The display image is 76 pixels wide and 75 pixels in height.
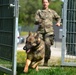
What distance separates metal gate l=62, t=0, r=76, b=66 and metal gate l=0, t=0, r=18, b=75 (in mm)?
2119

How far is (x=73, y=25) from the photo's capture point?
34.0 feet

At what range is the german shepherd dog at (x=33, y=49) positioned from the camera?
8.64 m

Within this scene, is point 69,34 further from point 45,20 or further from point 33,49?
point 33,49

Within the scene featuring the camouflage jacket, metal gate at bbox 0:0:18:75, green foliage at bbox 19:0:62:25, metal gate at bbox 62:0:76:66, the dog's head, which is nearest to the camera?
metal gate at bbox 0:0:18:75

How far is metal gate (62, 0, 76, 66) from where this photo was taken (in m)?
10.3

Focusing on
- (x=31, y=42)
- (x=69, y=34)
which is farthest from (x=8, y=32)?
(x=69, y=34)

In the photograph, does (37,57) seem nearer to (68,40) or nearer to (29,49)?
(29,49)

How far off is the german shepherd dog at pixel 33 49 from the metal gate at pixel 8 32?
16.0 inches

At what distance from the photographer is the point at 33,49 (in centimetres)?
888

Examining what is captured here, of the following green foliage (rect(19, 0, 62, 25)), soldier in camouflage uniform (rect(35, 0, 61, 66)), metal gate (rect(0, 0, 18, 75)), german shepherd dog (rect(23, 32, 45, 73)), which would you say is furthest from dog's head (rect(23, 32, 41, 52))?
green foliage (rect(19, 0, 62, 25))

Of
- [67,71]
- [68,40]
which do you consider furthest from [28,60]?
[68,40]

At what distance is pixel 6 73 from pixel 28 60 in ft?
2.10

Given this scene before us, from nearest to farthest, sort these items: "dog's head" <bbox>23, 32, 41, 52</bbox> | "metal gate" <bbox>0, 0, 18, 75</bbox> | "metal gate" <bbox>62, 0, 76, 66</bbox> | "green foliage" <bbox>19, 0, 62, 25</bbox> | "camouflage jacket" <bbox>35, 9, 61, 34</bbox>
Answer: "metal gate" <bbox>0, 0, 18, 75</bbox>, "dog's head" <bbox>23, 32, 41, 52</bbox>, "camouflage jacket" <bbox>35, 9, 61, 34</bbox>, "metal gate" <bbox>62, 0, 76, 66</bbox>, "green foliage" <bbox>19, 0, 62, 25</bbox>

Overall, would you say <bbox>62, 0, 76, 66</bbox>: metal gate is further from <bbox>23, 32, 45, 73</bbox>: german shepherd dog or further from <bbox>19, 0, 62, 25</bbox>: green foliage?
<bbox>19, 0, 62, 25</bbox>: green foliage
